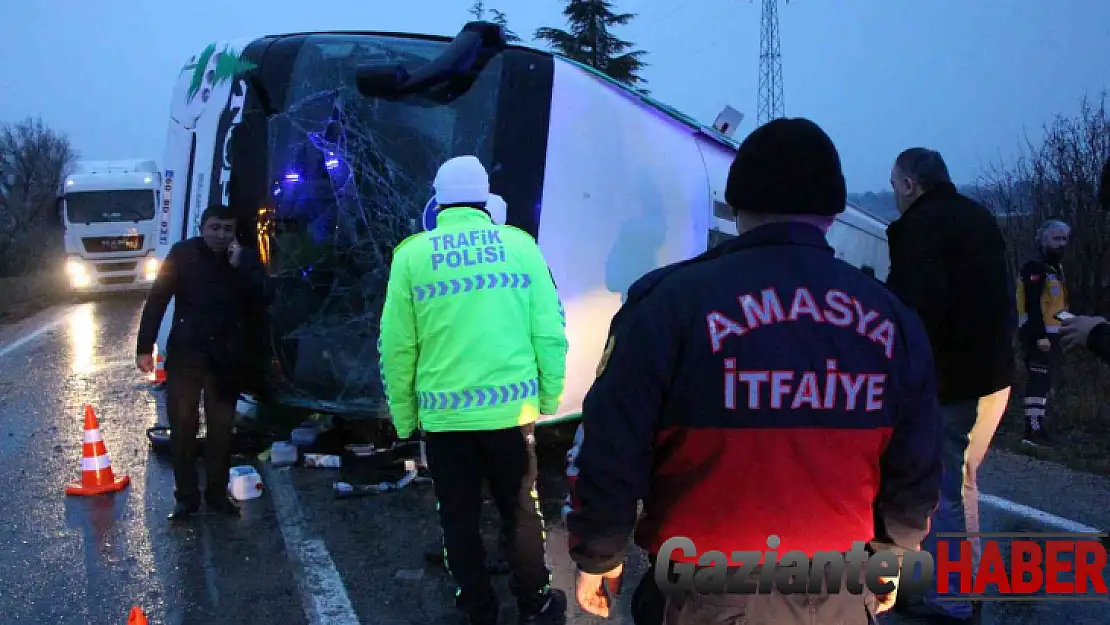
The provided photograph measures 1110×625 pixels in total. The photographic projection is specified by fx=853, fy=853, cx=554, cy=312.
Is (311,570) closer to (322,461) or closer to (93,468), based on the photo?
(322,461)

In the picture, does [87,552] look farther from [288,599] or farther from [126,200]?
[126,200]

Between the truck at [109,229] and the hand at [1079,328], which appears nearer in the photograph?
the hand at [1079,328]

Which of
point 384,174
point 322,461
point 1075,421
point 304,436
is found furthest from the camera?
point 1075,421

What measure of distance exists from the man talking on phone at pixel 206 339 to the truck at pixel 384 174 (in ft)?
0.58

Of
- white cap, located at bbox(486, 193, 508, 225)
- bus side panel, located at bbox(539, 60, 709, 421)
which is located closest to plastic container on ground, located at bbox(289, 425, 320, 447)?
bus side panel, located at bbox(539, 60, 709, 421)

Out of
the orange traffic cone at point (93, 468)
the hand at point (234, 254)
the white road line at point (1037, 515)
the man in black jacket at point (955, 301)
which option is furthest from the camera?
the orange traffic cone at point (93, 468)

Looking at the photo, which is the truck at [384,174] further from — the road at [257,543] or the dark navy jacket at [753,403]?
the dark navy jacket at [753,403]

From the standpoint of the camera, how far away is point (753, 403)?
5.68ft

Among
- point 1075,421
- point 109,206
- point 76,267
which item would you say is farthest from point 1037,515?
point 76,267

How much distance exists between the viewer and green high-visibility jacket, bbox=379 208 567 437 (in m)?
3.23

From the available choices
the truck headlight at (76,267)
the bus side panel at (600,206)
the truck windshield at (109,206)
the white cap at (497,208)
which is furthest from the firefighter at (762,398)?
the truck headlight at (76,267)

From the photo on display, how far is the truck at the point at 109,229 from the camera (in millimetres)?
17266

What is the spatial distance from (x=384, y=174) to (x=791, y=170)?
355 cm

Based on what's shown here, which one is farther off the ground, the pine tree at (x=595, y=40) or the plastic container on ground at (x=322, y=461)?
the pine tree at (x=595, y=40)
